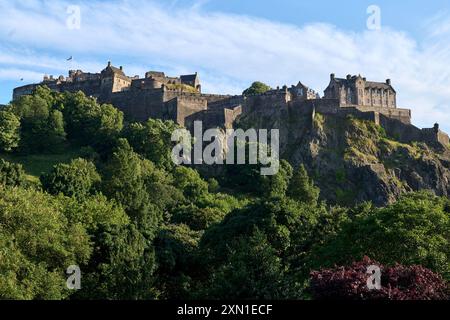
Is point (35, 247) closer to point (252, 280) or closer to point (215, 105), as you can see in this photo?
point (252, 280)

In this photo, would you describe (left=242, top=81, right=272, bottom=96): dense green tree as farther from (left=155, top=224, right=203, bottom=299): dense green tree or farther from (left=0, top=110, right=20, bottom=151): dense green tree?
(left=155, top=224, right=203, bottom=299): dense green tree

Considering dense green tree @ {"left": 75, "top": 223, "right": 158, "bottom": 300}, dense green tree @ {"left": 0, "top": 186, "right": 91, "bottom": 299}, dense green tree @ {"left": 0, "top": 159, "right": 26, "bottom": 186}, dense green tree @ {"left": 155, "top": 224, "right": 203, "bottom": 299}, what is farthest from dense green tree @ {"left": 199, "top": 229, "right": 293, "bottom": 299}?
dense green tree @ {"left": 0, "top": 159, "right": 26, "bottom": 186}

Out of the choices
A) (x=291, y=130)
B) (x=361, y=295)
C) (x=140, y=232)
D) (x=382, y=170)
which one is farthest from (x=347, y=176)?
(x=361, y=295)

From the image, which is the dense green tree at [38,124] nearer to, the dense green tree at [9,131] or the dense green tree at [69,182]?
the dense green tree at [9,131]

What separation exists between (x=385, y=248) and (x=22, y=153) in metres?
59.2

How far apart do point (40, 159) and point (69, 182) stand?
938 inches

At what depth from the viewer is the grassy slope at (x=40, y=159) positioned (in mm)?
76000

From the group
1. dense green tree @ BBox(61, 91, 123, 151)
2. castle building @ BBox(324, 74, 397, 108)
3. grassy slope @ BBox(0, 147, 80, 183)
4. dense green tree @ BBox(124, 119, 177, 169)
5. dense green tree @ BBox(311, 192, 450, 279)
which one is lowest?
dense green tree @ BBox(311, 192, 450, 279)

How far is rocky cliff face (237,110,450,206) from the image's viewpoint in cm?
8325

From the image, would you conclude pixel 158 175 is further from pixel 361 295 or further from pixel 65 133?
pixel 361 295

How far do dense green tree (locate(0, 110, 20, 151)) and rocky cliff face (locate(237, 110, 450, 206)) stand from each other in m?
30.8

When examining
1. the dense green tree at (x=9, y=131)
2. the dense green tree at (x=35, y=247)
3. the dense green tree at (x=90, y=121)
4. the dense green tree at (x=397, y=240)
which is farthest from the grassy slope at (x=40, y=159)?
the dense green tree at (x=397, y=240)

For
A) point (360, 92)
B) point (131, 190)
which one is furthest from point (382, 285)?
point (360, 92)

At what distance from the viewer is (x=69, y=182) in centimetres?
5862
